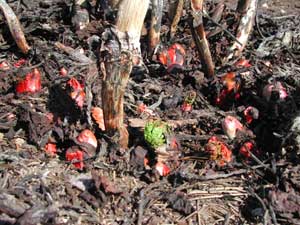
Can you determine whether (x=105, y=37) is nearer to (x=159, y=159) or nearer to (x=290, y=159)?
→ (x=159, y=159)

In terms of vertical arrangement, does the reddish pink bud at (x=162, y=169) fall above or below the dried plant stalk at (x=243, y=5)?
below

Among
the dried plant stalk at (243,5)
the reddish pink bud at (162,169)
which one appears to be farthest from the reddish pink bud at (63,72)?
the dried plant stalk at (243,5)

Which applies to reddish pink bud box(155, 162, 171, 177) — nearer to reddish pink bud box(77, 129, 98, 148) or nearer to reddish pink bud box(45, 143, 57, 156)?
reddish pink bud box(77, 129, 98, 148)

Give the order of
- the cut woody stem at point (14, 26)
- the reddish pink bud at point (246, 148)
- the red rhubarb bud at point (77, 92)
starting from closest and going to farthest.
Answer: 1. the reddish pink bud at point (246, 148)
2. the red rhubarb bud at point (77, 92)
3. the cut woody stem at point (14, 26)

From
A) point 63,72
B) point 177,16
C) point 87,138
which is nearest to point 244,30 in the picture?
point 177,16

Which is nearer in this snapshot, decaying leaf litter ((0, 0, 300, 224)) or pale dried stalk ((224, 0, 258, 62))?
decaying leaf litter ((0, 0, 300, 224))

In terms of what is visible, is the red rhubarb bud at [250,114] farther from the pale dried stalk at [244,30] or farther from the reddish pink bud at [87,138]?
the reddish pink bud at [87,138]

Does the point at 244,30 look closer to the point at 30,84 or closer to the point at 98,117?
the point at 98,117

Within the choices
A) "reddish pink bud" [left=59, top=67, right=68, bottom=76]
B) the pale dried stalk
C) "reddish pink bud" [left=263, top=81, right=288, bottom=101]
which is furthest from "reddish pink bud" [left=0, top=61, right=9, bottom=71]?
"reddish pink bud" [left=263, top=81, right=288, bottom=101]
